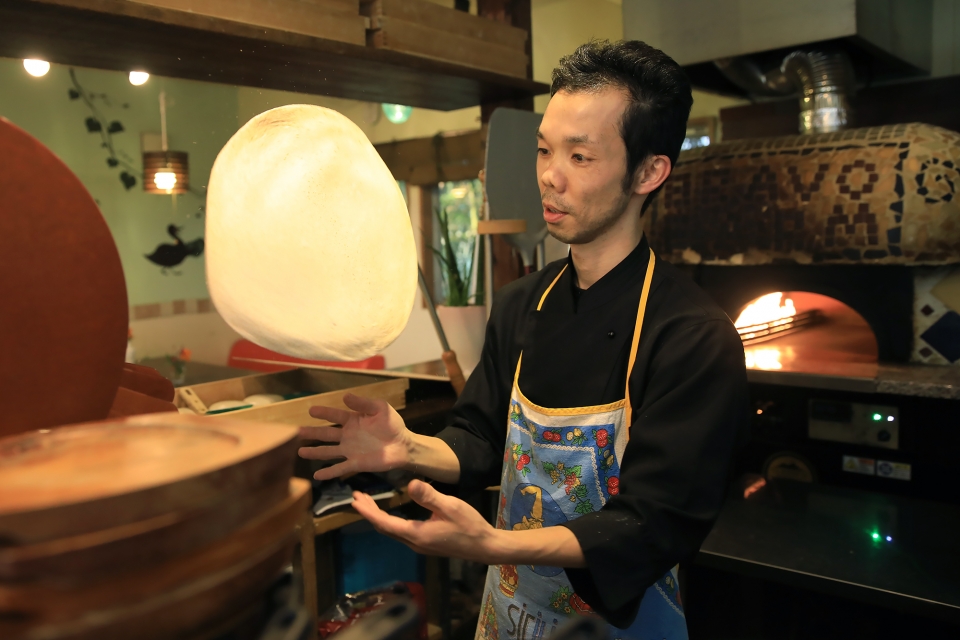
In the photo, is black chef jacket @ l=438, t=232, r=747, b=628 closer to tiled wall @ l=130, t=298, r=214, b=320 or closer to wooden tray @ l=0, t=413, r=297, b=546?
wooden tray @ l=0, t=413, r=297, b=546

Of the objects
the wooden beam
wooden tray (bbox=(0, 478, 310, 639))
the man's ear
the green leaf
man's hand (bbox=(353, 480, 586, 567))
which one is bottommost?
the green leaf

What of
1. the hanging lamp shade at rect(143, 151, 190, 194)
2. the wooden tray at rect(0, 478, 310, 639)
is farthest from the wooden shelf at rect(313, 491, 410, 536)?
the wooden tray at rect(0, 478, 310, 639)

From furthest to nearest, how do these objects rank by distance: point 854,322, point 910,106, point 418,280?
point 854,322 < point 910,106 < point 418,280

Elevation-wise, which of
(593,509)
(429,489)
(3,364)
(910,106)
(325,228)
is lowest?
(593,509)

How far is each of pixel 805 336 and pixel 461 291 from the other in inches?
51.9

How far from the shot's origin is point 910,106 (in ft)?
7.67

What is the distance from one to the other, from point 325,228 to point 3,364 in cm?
33

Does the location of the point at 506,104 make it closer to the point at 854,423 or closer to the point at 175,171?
the point at 175,171

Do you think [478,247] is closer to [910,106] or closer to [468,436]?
[468,436]

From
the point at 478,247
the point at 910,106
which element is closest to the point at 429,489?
the point at 478,247

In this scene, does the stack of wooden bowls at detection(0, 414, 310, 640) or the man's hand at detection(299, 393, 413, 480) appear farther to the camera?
the man's hand at detection(299, 393, 413, 480)

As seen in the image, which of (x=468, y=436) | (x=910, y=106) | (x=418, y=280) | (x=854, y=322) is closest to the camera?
(x=418, y=280)

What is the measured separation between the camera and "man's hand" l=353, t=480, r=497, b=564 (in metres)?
0.85

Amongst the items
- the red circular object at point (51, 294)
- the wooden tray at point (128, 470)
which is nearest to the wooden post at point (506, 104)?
the red circular object at point (51, 294)
